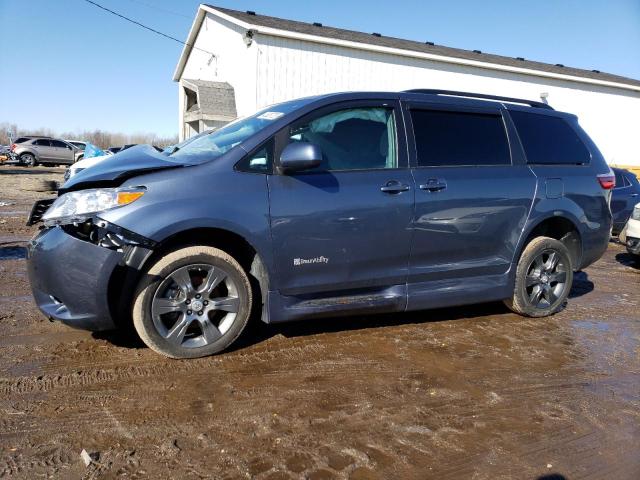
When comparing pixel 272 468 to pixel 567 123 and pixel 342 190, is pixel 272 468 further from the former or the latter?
pixel 567 123

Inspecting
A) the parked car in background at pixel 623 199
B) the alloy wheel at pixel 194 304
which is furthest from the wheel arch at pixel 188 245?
the parked car in background at pixel 623 199

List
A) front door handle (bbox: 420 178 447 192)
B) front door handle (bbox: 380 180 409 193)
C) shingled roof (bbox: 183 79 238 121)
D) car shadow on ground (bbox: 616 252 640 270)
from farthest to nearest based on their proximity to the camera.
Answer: shingled roof (bbox: 183 79 238 121) < car shadow on ground (bbox: 616 252 640 270) < front door handle (bbox: 420 178 447 192) < front door handle (bbox: 380 180 409 193)

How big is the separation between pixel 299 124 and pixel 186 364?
73.9 inches

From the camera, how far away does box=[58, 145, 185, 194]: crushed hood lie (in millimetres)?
3172

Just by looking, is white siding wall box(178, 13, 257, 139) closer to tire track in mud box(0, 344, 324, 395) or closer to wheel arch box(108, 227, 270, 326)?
wheel arch box(108, 227, 270, 326)

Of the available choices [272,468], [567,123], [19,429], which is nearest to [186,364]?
[19,429]

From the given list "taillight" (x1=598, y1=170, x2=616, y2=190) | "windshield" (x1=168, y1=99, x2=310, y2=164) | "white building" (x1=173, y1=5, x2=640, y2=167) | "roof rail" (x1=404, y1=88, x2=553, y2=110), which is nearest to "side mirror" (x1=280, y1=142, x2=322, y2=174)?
"windshield" (x1=168, y1=99, x2=310, y2=164)

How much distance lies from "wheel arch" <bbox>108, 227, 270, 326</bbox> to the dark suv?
12 mm

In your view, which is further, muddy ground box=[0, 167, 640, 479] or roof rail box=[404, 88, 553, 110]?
roof rail box=[404, 88, 553, 110]

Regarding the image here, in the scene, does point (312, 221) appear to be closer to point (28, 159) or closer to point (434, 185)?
point (434, 185)

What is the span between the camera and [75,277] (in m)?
3.05

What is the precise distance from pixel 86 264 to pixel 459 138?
3.09m

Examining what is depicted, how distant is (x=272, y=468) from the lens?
2258mm

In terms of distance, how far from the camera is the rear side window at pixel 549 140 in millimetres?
4566
